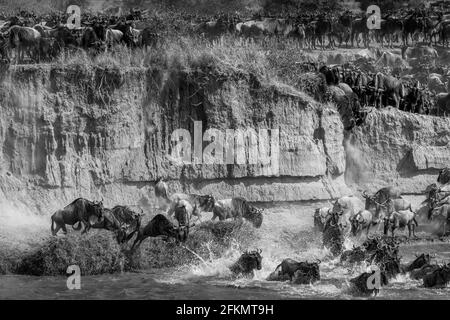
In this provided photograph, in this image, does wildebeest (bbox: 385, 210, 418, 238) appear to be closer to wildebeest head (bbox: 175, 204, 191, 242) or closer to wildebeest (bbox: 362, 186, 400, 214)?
wildebeest (bbox: 362, 186, 400, 214)

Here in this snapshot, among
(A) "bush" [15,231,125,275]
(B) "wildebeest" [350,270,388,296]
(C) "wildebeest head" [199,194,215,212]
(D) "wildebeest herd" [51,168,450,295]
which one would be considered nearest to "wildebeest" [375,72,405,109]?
(D) "wildebeest herd" [51,168,450,295]

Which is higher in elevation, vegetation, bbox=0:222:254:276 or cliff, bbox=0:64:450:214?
cliff, bbox=0:64:450:214

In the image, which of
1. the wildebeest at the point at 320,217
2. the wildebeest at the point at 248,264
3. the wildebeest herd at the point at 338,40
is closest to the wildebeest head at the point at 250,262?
the wildebeest at the point at 248,264

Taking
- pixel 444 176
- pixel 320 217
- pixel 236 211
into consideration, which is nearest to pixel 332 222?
pixel 320 217

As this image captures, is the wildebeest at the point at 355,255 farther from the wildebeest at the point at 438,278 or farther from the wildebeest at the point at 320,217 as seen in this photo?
the wildebeest at the point at 320,217

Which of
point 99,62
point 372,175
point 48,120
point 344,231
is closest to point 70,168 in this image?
point 48,120

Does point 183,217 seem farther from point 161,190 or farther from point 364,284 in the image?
point 364,284
